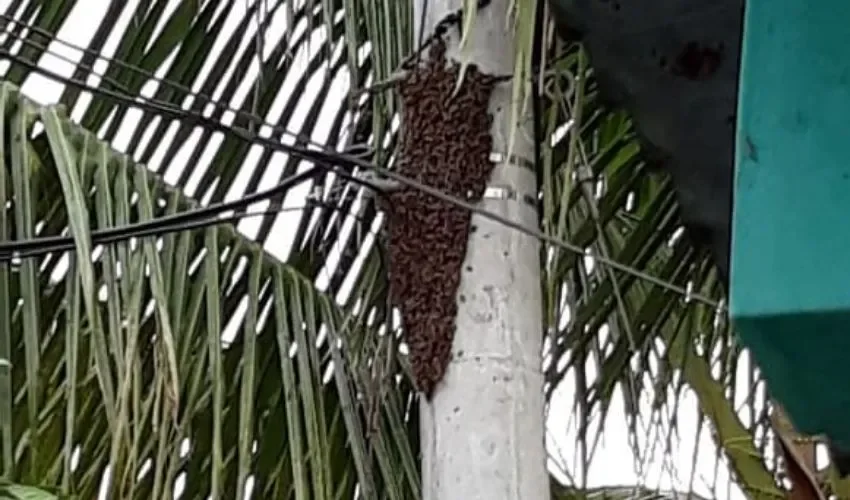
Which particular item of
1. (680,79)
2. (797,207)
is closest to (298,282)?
(680,79)

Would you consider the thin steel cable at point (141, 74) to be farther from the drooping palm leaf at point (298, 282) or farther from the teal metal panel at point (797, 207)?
the teal metal panel at point (797, 207)

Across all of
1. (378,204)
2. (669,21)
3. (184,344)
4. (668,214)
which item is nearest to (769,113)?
(669,21)

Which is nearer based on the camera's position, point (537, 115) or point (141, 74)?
point (537, 115)

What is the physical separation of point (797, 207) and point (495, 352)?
753mm

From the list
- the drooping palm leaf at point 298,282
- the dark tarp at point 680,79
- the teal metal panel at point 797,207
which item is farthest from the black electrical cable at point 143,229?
the teal metal panel at point 797,207

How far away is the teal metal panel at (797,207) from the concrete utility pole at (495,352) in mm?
661

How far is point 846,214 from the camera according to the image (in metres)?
0.73

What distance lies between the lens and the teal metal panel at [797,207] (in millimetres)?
715

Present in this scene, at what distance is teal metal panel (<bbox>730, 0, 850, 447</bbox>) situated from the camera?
2.35 feet

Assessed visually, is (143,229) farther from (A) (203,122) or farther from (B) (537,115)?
(B) (537,115)

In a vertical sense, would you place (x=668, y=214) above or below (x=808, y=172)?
above

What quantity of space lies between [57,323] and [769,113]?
43.7 inches

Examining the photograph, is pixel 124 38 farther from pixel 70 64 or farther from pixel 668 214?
pixel 668 214

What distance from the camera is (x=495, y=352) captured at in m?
Answer: 1.48
